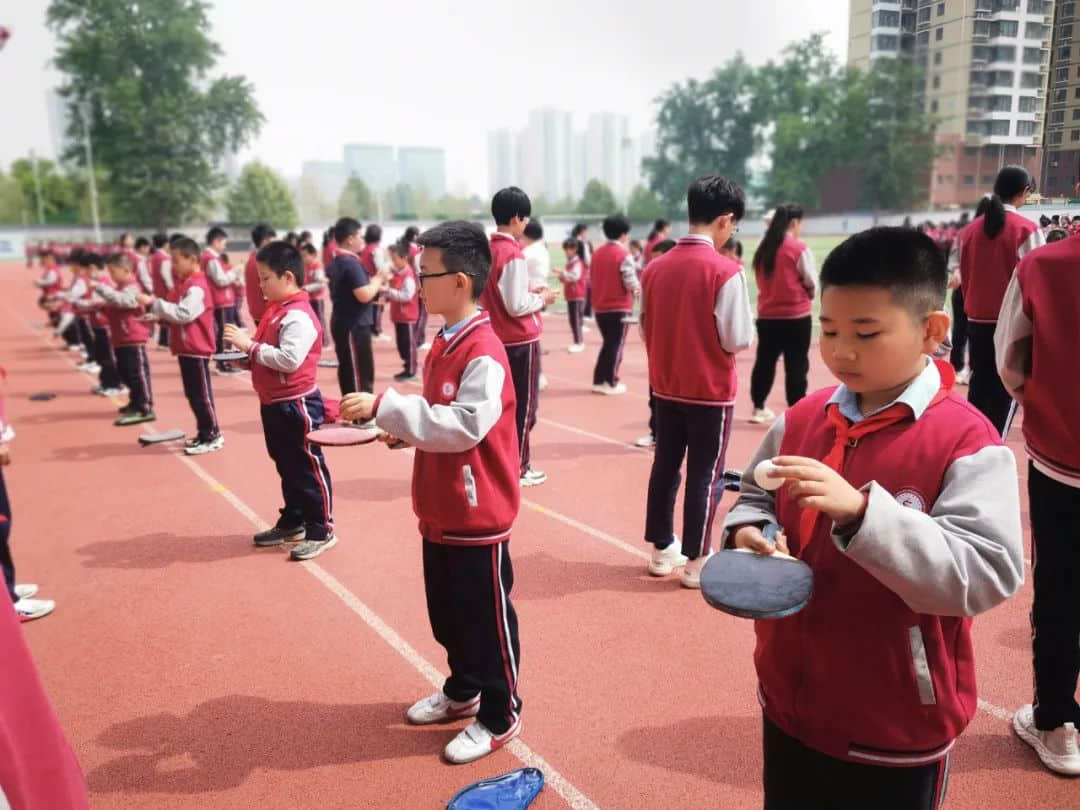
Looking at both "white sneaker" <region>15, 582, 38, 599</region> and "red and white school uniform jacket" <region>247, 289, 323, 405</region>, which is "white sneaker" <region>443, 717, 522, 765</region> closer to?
"red and white school uniform jacket" <region>247, 289, 323, 405</region>

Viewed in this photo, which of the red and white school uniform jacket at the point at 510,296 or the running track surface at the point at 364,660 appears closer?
the running track surface at the point at 364,660

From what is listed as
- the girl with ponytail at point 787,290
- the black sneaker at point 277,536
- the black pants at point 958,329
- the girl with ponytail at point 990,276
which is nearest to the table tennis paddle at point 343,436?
the black sneaker at point 277,536

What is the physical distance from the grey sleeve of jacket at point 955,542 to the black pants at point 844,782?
0.45 meters

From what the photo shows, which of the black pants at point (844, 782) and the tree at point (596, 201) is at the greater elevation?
the tree at point (596, 201)

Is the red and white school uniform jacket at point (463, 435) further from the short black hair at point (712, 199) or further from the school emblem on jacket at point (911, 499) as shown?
the short black hair at point (712, 199)

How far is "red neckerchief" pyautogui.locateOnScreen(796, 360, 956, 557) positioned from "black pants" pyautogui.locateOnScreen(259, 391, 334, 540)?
153 inches

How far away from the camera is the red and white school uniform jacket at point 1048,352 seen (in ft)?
8.36

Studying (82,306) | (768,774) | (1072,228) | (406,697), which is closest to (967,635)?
(768,774)

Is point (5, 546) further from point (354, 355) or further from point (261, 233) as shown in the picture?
point (261, 233)

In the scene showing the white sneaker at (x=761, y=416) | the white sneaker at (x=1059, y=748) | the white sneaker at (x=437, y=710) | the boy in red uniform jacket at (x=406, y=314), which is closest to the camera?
the white sneaker at (x=1059, y=748)

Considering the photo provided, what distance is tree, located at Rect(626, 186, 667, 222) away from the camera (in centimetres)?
7594

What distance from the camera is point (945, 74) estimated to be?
318cm

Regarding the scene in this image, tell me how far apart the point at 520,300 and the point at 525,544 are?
1.87m

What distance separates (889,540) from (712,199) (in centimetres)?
309
